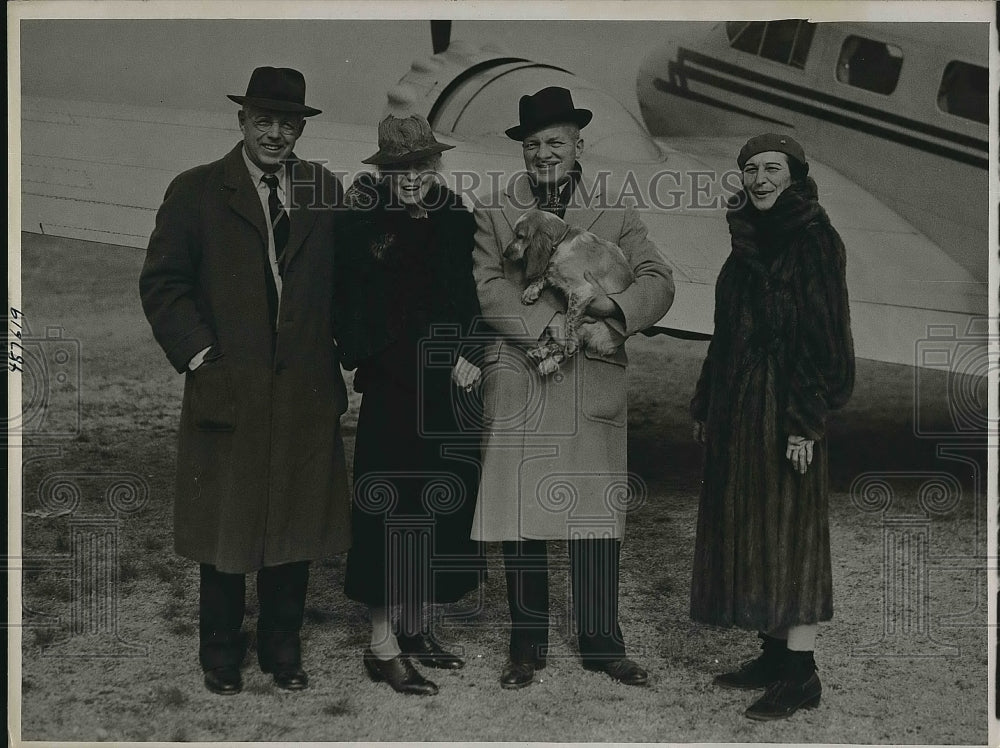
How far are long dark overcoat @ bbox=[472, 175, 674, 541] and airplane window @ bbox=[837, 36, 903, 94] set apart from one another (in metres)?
1.27

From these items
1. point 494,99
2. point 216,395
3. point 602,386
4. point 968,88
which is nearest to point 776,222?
point 602,386

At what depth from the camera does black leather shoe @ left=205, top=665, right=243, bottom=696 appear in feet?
13.9

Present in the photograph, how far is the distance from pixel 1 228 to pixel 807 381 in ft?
11.5

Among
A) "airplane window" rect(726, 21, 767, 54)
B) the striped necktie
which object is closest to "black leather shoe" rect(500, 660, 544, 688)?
the striped necktie

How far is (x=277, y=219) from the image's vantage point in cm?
412

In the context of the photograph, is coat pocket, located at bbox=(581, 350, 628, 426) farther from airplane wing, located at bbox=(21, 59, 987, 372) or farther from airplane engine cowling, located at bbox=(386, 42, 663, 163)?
airplane engine cowling, located at bbox=(386, 42, 663, 163)

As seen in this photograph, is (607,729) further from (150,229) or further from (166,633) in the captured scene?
(150,229)

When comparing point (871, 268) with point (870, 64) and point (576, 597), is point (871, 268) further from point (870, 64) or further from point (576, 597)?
point (576, 597)

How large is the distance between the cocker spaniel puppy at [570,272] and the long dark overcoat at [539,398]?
0.05 meters

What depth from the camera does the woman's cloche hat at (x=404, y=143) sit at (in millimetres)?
4027

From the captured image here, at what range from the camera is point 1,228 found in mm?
4602

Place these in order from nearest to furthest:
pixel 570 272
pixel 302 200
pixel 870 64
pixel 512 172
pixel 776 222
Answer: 1. pixel 776 222
2. pixel 570 272
3. pixel 302 200
4. pixel 512 172
5. pixel 870 64

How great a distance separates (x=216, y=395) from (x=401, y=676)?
1365 mm

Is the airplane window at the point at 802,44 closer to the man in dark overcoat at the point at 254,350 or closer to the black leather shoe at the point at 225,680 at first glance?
the man in dark overcoat at the point at 254,350
